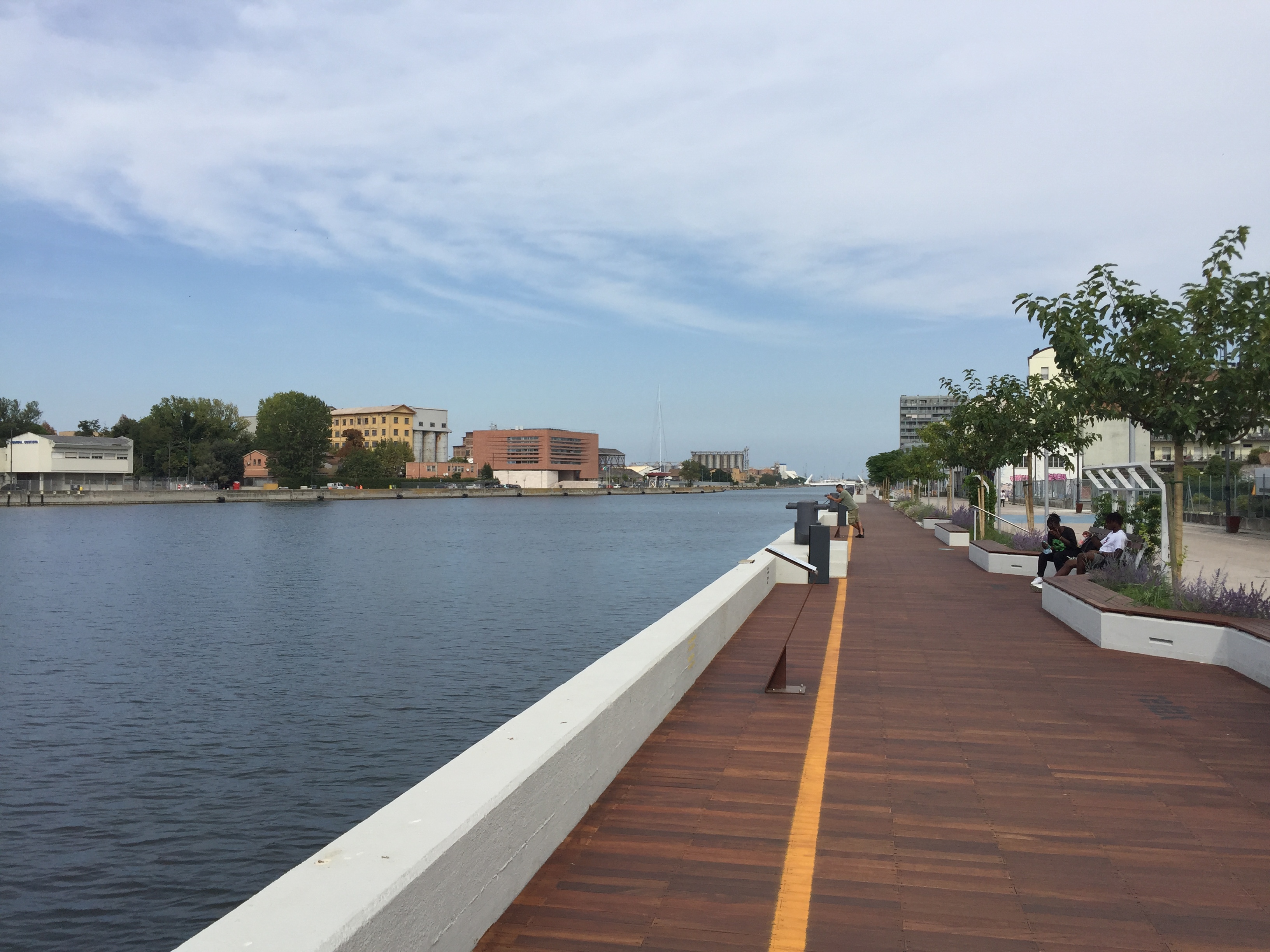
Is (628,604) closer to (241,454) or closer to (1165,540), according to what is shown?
A: (1165,540)

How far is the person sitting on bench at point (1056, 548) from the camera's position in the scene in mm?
16172

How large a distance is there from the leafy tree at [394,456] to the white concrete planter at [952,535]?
15740cm

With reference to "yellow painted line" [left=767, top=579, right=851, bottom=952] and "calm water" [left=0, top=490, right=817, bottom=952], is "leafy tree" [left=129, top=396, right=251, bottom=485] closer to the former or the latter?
"calm water" [left=0, top=490, right=817, bottom=952]

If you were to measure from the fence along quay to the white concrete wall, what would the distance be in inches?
0.5

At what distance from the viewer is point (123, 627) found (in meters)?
26.8

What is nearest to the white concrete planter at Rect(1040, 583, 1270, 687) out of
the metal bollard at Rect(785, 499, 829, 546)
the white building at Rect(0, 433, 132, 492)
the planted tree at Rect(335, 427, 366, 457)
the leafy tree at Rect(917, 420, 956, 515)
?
the metal bollard at Rect(785, 499, 829, 546)

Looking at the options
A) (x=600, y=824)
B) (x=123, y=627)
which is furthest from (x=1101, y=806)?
(x=123, y=627)

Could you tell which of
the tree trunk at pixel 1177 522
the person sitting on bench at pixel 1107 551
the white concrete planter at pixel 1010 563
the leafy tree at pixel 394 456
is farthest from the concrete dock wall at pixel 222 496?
the tree trunk at pixel 1177 522

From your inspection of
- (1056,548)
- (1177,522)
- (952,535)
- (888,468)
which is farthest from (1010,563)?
(888,468)

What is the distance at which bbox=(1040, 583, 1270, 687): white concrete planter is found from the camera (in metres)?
8.91

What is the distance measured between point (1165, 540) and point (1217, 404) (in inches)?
162

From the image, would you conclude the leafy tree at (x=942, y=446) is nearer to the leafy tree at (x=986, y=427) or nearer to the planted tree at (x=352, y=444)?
the leafy tree at (x=986, y=427)

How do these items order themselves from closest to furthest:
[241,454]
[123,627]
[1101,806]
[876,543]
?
[1101,806], [123,627], [876,543], [241,454]

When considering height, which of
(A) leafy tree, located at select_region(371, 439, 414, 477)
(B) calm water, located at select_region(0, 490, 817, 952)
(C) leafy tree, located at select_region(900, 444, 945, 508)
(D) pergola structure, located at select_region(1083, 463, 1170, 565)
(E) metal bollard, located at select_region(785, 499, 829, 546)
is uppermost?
(A) leafy tree, located at select_region(371, 439, 414, 477)
